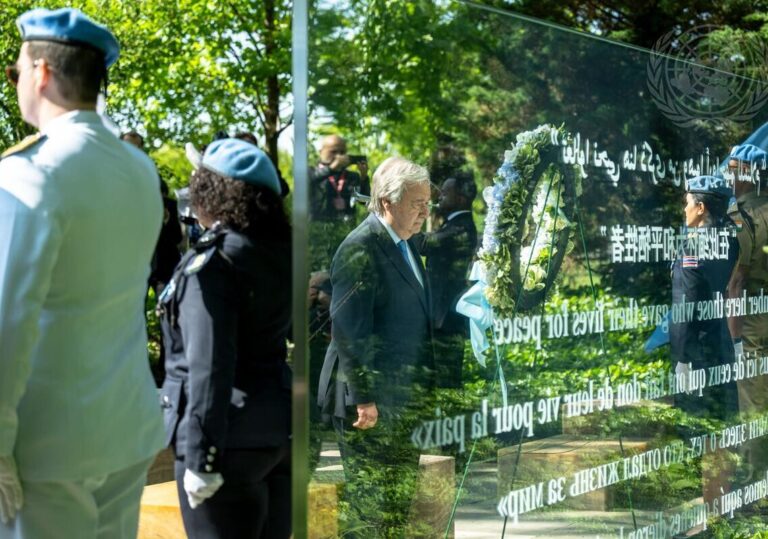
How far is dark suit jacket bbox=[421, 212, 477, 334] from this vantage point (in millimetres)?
3643

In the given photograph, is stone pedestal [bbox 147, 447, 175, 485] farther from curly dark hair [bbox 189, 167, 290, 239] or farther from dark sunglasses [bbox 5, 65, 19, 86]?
dark sunglasses [bbox 5, 65, 19, 86]

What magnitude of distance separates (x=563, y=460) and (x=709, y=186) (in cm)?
Answer: 172

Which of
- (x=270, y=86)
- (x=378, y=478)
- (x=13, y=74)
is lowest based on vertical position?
(x=378, y=478)

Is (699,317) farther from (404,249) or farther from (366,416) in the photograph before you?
(366,416)

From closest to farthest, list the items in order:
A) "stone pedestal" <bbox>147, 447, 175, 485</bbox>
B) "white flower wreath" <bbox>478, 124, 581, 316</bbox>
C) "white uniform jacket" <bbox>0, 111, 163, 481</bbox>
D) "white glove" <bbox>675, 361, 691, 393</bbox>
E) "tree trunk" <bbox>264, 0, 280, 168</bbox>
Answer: "white uniform jacket" <bbox>0, 111, 163, 481</bbox>
"white flower wreath" <bbox>478, 124, 581, 316</bbox>
"white glove" <bbox>675, 361, 691, 393</bbox>
"stone pedestal" <bbox>147, 447, 175, 485</bbox>
"tree trunk" <bbox>264, 0, 280, 168</bbox>

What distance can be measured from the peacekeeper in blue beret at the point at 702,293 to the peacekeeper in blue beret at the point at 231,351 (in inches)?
79.9

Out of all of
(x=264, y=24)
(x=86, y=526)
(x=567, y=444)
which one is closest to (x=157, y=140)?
(x=264, y=24)

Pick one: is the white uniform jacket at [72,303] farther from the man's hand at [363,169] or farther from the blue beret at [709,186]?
the blue beret at [709,186]

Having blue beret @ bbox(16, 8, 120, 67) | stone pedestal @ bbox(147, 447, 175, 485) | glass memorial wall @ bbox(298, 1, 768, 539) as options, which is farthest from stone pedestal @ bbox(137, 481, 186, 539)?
blue beret @ bbox(16, 8, 120, 67)

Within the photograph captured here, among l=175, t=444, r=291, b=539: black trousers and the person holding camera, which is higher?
the person holding camera

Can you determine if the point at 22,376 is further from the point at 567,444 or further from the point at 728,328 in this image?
the point at 728,328

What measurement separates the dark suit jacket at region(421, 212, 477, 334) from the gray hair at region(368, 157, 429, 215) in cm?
18

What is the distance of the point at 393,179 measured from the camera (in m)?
3.49

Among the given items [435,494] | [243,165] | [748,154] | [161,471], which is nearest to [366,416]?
[435,494]
